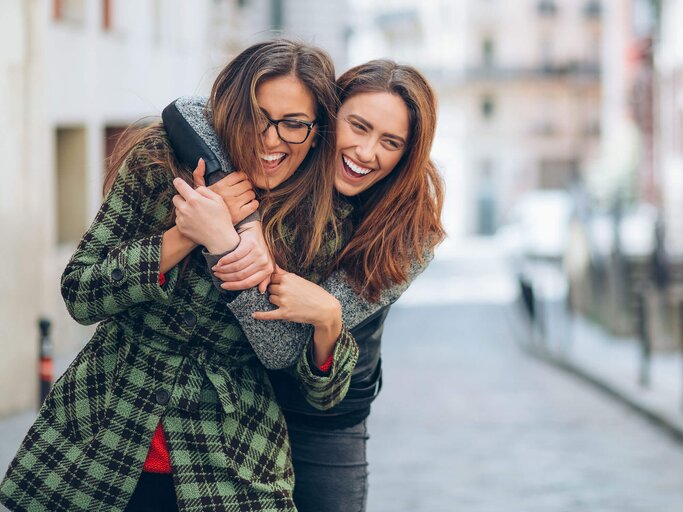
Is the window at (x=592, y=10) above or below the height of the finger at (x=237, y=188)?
above

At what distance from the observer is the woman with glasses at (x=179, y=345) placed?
275 cm

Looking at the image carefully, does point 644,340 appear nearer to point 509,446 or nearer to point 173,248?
point 509,446

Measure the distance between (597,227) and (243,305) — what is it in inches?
885

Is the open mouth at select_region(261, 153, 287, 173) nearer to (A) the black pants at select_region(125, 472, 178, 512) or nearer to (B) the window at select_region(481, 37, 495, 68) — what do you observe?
(A) the black pants at select_region(125, 472, 178, 512)

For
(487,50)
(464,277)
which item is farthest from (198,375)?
(487,50)

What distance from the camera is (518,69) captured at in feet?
232

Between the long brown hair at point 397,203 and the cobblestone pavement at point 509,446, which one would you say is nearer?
the long brown hair at point 397,203

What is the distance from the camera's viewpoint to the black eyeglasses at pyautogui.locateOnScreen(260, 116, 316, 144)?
9.13 feet

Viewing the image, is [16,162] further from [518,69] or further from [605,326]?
[518,69]

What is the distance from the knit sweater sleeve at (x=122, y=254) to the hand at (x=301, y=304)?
0.22 m

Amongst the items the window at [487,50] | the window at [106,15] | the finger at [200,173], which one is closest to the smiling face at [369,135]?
the finger at [200,173]

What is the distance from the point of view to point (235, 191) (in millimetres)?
2801

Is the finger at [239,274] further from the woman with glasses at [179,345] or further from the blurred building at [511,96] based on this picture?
the blurred building at [511,96]

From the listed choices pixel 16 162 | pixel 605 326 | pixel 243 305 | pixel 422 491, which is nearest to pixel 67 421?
pixel 243 305
